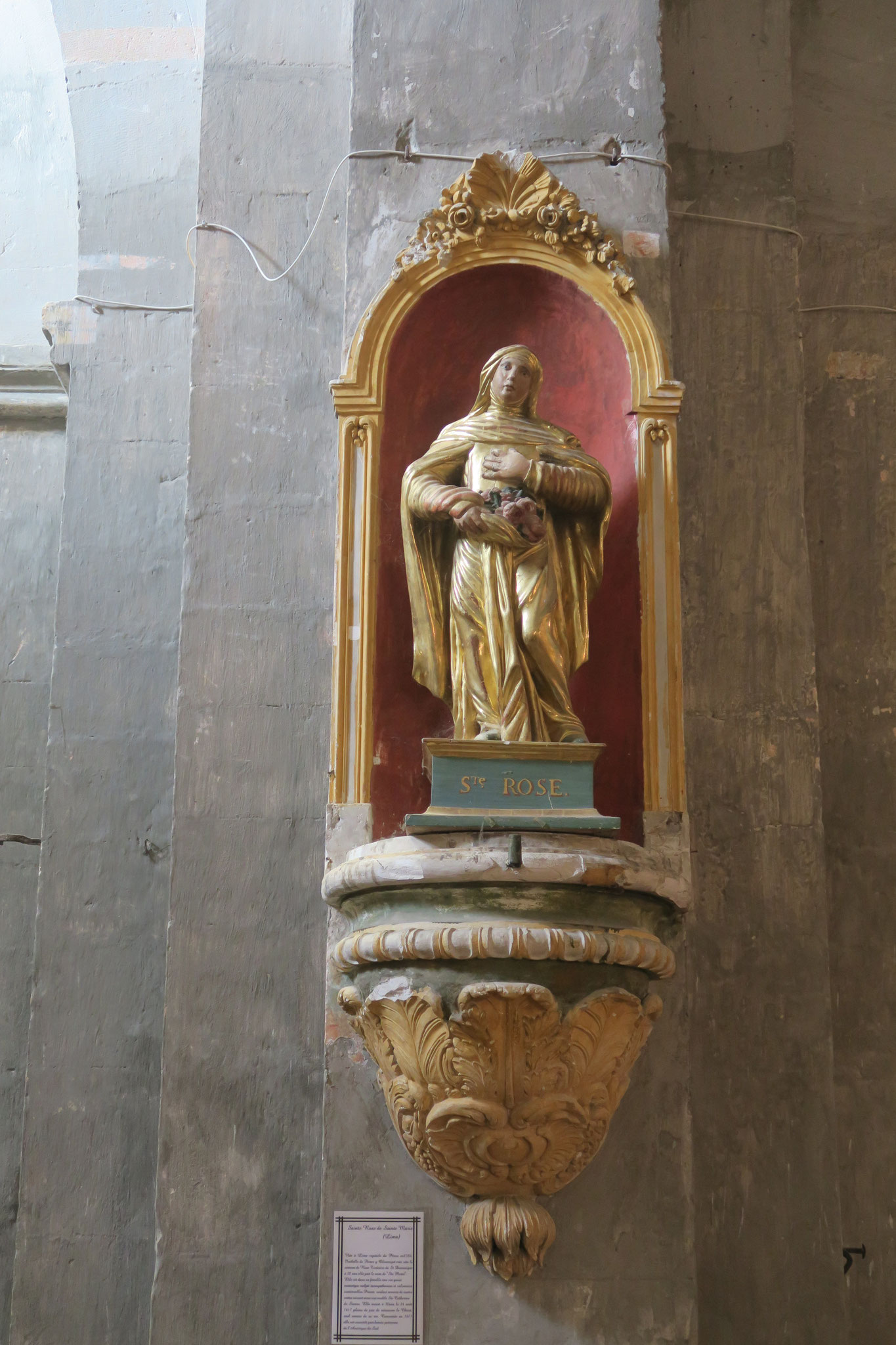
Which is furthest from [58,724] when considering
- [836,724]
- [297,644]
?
[836,724]

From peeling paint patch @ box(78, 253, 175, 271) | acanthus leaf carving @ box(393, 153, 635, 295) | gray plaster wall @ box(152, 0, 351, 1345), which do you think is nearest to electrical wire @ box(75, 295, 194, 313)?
peeling paint patch @ box(78, 253, 175, 271)

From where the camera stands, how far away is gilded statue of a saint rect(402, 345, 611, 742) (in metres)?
4.18

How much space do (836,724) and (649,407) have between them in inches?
49.8

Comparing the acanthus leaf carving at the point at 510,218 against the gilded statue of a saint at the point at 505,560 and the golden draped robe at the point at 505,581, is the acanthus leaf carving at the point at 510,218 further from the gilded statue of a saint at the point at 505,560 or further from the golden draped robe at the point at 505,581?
the golden draped robe at the point at 505,581

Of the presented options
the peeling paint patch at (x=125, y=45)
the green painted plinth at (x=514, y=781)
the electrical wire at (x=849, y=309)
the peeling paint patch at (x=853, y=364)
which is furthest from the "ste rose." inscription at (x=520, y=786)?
the peeling paint patch at (x=125, y=45)

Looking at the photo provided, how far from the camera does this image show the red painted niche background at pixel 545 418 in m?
4.43

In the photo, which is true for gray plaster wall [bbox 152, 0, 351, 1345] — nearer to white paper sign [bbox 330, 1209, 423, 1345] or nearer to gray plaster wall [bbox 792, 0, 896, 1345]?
white paper sign [bbox 330, 1209, 423, 1345]

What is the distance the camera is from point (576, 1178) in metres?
3.99

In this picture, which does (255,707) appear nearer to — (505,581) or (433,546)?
(433,546)

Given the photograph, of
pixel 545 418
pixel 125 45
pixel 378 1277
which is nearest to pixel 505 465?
pixel 545 418

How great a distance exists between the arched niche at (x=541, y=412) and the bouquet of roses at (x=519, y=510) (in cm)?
38

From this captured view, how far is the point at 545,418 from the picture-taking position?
476cm

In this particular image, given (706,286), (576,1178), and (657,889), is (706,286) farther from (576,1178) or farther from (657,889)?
(576,1178)

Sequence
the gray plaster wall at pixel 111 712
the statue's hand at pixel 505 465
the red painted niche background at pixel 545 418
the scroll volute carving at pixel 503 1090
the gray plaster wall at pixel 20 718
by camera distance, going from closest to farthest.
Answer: the scroll volute carving at pixel 503 1090, the statue's hand at pixel 505 465, the red painted niche background at pixel 545 418, the gray plaster wall at pixel 111 712, the gray plaster wall at pixel 20 718
